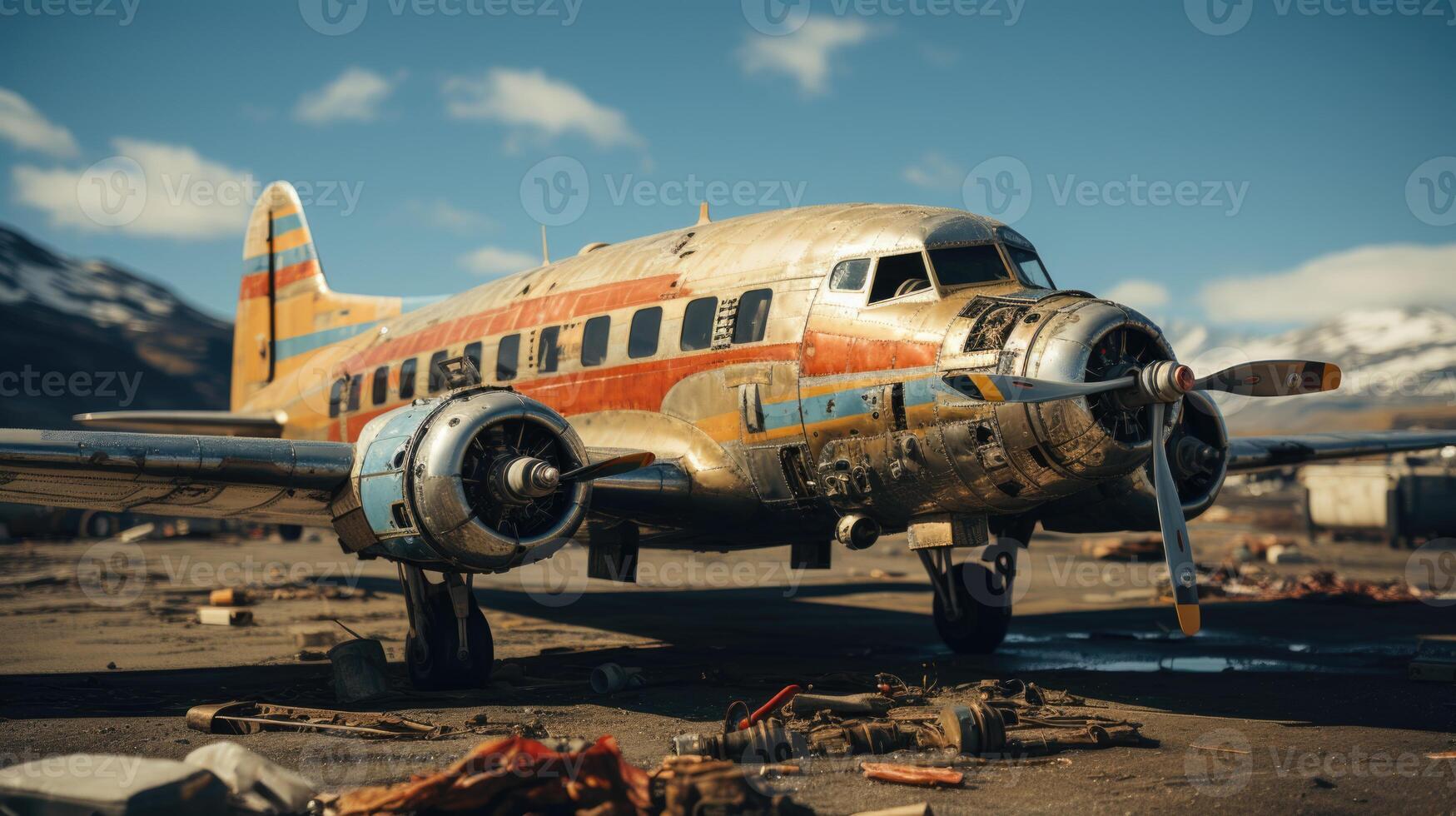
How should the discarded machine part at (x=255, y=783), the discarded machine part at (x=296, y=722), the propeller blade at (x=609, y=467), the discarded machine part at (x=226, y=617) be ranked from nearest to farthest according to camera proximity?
1. the discarded machine part at (x=255, y=783)
2. the discarded machine part at (x=296, y=722)
3. the propeller blade at (x=609, y=467)
4. the discarded machine part at (x=226, y=617)

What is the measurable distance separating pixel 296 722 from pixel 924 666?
684 cm

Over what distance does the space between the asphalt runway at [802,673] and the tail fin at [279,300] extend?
4.60 metres

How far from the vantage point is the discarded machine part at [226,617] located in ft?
53.4

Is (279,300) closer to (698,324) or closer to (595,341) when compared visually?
(595,341)

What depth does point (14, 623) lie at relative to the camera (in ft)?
53.0

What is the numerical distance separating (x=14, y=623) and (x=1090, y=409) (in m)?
15.8

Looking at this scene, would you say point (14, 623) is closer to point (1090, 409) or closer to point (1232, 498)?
point (1090, 409)

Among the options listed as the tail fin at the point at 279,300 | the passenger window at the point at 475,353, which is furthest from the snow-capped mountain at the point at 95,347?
the passenger window at the point at 475,353

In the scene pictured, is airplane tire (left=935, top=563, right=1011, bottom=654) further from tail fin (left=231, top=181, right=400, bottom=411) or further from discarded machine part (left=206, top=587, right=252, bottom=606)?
tail fin (left=231, top=181, right=400, bottom=411)

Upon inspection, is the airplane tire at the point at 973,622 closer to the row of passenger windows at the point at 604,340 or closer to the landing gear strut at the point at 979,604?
the landing gear strut at the point at 979,604

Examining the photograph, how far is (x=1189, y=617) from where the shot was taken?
29.3 feet

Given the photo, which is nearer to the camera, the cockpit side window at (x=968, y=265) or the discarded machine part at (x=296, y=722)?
the discarded machine part at (x=296, y=722)

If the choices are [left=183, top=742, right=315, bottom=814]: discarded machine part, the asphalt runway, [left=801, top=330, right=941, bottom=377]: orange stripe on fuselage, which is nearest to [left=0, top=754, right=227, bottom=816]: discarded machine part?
[left=183, top=742, right=315, bottom=814]: discarded machine part

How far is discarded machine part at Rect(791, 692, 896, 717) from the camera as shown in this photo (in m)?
8.80
